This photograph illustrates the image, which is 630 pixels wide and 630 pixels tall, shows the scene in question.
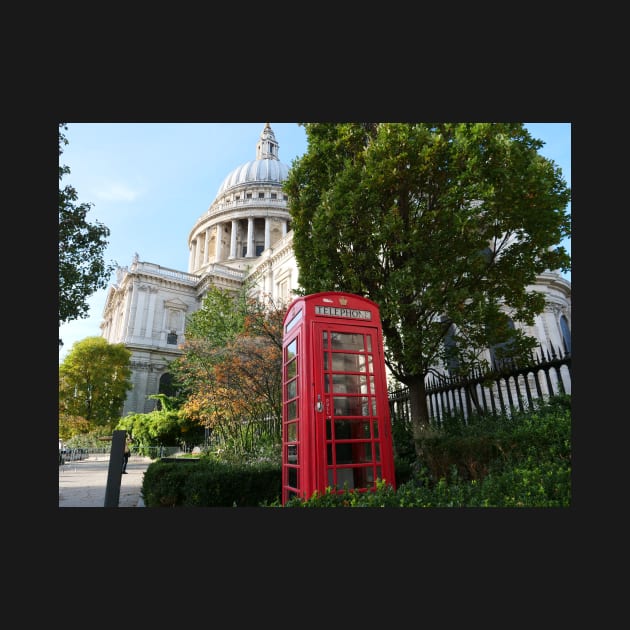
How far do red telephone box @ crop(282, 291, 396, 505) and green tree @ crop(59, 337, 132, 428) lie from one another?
25.2 meters

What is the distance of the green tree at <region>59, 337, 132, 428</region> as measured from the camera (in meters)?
27.0

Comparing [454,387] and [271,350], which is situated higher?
[271,350]

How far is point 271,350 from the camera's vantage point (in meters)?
11.5

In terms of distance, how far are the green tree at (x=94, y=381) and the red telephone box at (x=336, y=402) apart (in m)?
25.2

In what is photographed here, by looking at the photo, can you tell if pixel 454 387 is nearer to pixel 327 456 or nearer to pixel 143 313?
pixel 327 456

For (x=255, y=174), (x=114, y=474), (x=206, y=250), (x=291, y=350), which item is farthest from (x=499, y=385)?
(x=255, y=174)

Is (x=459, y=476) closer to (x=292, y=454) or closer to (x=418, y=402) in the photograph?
(x=292, y=454)

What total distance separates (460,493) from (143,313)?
40.6m

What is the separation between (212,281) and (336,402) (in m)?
39.4

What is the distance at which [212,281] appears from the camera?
Result: 42406 millimetres

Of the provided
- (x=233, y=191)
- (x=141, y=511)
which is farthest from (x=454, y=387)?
(x=233, y=191)

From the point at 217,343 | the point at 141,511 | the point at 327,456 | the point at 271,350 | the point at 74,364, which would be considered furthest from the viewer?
the point at 74,364

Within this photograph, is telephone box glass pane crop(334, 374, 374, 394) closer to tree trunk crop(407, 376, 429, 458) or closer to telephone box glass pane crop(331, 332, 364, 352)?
telephone box glass pane crop(331, 332, 364, 352)

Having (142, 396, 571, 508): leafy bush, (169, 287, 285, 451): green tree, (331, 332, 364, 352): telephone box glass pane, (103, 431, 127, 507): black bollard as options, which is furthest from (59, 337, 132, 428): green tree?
(331, 332, 364, 352): telephone box glass pane
